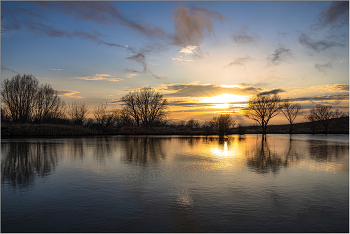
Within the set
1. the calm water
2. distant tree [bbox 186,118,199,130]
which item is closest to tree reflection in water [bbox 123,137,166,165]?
the calm water

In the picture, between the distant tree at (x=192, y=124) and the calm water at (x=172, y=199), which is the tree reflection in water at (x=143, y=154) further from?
the distant tree at (x=192, y=124)

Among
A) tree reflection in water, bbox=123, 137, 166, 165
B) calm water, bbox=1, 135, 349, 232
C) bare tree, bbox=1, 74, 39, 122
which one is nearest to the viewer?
calm water, bbox=1, 135, 349, 232

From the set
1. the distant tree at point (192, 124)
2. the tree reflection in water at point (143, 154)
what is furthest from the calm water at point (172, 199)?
the distant tree at point (192, 124)

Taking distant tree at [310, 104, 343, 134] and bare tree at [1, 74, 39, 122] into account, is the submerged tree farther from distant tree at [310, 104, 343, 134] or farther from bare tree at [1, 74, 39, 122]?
distant tree at [310, 104, 343, 134]

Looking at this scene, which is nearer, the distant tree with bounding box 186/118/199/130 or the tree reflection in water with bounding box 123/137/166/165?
the tree reflection in water with bounding box 123/137/166/165

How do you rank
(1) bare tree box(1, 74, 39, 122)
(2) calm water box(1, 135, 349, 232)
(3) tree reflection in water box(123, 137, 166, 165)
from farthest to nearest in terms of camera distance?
(1) bare tree box(1, 74, 39, 122) → (3) tree reflection in water box(123, 137, 166, 165) → (2) calm water box(1, 135, 349, 232)

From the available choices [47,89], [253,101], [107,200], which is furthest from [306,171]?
[47,89]

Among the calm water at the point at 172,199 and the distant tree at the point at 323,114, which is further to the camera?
the distant tree at the point at 323,114

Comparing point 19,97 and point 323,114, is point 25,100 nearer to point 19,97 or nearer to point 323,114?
point 19,97

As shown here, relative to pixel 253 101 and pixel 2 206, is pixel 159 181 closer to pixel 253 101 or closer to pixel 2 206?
pixel 2 206

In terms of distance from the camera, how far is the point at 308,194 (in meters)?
7.00

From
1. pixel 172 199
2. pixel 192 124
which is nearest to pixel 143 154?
pixel 172 199

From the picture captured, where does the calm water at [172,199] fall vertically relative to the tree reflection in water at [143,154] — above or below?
below

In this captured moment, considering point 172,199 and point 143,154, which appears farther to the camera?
point 143,154
